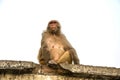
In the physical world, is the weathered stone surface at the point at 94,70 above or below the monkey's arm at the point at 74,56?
below

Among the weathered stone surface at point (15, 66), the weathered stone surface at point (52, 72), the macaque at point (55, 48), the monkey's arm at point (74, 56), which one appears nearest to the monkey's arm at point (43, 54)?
the macaque at point (55, 48)

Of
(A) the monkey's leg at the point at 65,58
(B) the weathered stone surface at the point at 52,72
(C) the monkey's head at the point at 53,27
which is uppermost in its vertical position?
(C) the monkey's head at the point at 53,27

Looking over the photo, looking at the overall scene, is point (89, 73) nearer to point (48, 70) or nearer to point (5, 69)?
point (48, 70)

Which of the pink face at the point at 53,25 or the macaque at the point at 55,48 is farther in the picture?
the pink face at the point at 53,25

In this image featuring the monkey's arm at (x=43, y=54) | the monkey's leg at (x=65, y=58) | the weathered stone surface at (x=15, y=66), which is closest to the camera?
the weathered stone surface at (x=15, y=66)

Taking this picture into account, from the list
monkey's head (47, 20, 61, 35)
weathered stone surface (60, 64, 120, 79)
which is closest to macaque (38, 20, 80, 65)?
monkey's head (47, 20, 61, 35)

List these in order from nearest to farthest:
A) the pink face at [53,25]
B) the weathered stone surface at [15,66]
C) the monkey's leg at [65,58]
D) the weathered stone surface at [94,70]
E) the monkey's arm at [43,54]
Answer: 1. the weathered stone surface at [15,66]
2. the weathered stone surface at [94,70]
3. the monkey's leg at [65,58]
4. the monkey's arm at [43,54]
5. the pink face at [53,25]

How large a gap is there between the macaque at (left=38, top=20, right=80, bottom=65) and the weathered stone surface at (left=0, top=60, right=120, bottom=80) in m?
1.57

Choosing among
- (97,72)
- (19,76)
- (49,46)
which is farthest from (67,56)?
(19,76)

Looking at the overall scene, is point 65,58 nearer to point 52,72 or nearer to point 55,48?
point 55,48

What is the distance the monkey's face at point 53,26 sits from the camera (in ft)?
29.7

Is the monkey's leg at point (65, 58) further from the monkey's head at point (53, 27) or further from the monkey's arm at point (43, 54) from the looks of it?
the monkey's head at point (53, 27)

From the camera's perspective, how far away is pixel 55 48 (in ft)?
29.0

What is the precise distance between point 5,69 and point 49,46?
2952mm
